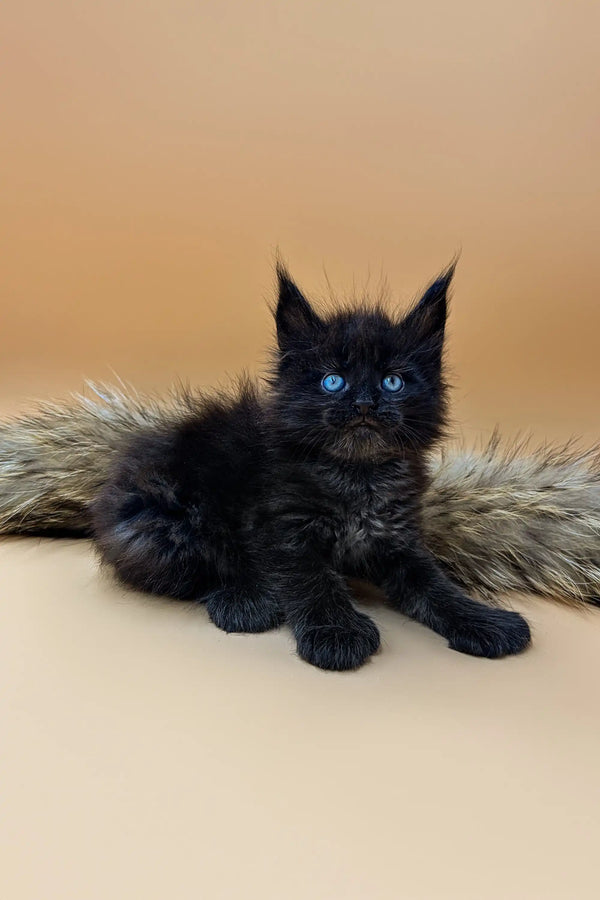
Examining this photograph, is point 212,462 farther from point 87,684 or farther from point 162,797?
point 162,797

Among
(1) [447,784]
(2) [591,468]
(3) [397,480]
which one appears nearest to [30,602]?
(3) [397,480]

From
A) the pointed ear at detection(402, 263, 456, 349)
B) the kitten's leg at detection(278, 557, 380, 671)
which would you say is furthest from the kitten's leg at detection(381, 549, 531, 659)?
the pointed ear at detection(402, 263, 456, 349)

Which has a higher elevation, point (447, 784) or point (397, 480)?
point (397, 480)

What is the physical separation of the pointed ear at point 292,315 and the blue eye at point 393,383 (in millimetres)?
192

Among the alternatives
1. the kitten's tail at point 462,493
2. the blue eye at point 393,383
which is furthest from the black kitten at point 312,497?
the kitten's tail at point 462,493

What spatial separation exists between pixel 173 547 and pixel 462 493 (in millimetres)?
746

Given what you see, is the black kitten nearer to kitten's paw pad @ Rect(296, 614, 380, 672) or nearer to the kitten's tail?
kitten's paw pad @ Rect(296, 614, 380, 672)

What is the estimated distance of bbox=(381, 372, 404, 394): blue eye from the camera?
1597mm

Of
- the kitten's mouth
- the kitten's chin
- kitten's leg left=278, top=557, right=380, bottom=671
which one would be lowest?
kitten's leg left=278, top=557, right=380, bottom=671

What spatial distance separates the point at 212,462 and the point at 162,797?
2.56 ft

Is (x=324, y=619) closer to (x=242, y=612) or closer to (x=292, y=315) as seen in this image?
(x=242, y=612)

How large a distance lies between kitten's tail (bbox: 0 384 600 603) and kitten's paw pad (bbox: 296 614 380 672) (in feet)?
1.58

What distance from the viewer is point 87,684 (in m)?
1.42

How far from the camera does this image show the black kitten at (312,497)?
1.57 m
